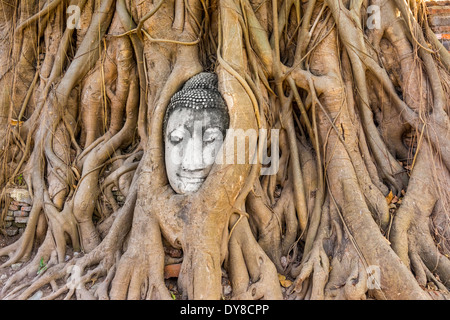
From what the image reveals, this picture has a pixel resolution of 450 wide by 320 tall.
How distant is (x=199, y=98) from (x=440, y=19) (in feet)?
9.65

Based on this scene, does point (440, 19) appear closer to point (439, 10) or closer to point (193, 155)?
point (439, 10)

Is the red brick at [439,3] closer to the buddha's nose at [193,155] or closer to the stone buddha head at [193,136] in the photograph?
the stone buddha head at [193,136]

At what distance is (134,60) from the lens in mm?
3277

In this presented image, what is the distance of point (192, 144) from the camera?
8.45ft

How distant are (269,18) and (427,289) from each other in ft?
8.44

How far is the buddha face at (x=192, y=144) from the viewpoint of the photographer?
A: 99.6 inches

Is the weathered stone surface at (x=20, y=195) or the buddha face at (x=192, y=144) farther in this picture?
the weathered stone surface at (x=20, y=195)

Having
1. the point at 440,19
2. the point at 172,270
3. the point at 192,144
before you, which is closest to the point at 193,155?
the point at 192,144

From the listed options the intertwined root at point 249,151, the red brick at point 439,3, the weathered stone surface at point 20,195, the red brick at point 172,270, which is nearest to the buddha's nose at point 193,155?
the intertwined root at point 249,151

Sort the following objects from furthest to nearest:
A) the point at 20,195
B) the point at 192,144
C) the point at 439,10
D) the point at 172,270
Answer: the point at 439,10 → the point at 20,195 → the point at 192,144 → the point at 172,270

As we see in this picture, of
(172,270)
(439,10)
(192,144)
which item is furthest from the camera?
(439,10)

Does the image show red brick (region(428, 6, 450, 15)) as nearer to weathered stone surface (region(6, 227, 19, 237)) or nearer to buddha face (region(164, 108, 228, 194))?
buddha face (region(164, 108, 228, 194))

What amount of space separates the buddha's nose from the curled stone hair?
0.25 meters

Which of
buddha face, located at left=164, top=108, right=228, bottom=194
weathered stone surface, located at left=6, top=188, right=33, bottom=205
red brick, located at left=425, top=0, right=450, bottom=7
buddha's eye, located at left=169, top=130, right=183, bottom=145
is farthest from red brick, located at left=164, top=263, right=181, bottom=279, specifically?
red brick, located at left=425, top=0, right=450, bottom=7
